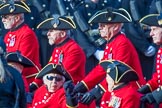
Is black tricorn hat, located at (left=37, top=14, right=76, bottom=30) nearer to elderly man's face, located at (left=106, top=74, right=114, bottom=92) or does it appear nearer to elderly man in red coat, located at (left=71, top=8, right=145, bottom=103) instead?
elderly man in red coat, located at (left=71, top=8, right=145, bottom=103)

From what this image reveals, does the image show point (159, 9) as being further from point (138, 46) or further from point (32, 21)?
point (32, 21)

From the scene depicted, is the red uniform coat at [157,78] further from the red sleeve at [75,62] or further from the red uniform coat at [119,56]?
the red sleeve at [75,62]

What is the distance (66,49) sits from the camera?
12883 millimetres

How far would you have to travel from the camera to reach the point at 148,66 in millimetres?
14898

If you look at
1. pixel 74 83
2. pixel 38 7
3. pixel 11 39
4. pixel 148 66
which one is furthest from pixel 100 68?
pixel 38 7

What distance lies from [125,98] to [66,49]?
62.7 inches

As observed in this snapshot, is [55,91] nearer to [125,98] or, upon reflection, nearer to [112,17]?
[125,98]

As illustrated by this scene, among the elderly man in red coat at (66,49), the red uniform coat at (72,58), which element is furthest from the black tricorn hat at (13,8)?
the red uniform coat at (72,58)

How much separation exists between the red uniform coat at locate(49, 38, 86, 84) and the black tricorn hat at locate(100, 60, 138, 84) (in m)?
0.91

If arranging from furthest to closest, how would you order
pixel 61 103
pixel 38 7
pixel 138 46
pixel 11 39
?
1. pixel 38 7
2. pixel 138 46
3. pixel 11 39
4. pixel 61 103

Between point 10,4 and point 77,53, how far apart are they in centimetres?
146

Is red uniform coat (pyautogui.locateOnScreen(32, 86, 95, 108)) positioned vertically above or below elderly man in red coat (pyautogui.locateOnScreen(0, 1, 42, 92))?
below

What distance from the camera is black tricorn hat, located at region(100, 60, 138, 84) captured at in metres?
11.5

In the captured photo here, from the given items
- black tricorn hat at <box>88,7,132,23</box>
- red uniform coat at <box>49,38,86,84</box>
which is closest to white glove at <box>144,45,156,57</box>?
red uniform coat at <box>49,38,86,84</box>
